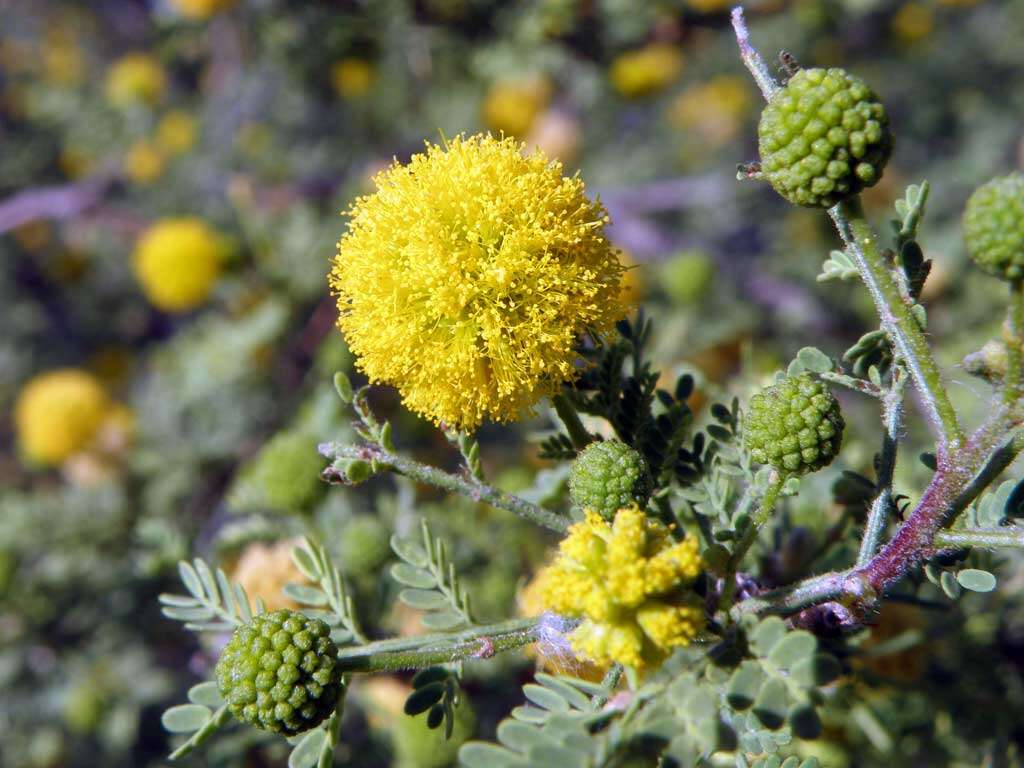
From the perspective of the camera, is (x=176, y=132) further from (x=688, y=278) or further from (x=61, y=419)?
(x=688, y=278)

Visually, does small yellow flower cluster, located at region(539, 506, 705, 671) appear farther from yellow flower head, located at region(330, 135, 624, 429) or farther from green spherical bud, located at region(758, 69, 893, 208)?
green spherical bud, located at region(758, 69, 893, 208)

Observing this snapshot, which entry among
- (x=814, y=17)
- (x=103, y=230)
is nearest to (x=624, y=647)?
(x=814, y=17)

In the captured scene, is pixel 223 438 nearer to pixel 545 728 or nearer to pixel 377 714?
pixel 377 714

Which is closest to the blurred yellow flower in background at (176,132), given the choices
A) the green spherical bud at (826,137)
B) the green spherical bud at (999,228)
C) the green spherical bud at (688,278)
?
the green spherical bud at (688,278)

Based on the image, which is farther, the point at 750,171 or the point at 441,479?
the point at 441,479

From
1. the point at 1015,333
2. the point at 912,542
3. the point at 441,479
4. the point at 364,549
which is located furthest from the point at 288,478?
the point at 1015,333

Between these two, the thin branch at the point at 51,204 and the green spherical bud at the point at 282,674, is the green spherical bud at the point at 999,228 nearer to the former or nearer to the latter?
the green spherical bud at the point at 282,674

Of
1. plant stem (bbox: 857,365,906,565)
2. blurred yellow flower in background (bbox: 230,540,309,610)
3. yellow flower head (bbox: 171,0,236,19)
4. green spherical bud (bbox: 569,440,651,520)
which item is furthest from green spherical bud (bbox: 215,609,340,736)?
yellow flower head (bbox: 171,0,236,19)

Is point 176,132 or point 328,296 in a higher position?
point 176,132
